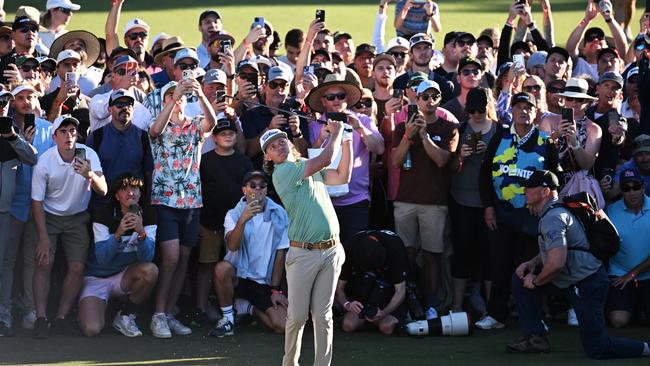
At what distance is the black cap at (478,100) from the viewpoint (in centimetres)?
1226

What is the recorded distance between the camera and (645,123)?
12797 mm

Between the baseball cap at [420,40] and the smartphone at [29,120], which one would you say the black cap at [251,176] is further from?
the baseball cap at [420,40]

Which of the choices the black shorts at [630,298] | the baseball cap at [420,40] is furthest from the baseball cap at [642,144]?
the baseball cap at [420,40]

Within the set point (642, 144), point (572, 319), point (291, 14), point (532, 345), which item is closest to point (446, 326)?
point (532, 345)

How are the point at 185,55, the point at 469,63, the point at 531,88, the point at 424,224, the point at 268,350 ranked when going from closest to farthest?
the point at 268,350
the point at 424,224
the point at 531,88
the point at 185,55
the point at 469,63

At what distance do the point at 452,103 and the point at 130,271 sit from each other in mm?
3697

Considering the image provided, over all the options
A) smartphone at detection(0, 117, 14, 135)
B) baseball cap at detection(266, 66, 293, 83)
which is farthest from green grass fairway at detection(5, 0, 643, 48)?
smartphone at detection(0, 117, 14, 135)

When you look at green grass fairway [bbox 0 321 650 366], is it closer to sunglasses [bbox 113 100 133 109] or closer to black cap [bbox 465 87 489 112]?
sunglasses [bbox 113 100 133 109]

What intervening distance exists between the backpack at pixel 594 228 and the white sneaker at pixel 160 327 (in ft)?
11.7

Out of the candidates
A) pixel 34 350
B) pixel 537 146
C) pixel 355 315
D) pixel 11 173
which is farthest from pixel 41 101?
pixel 537 146

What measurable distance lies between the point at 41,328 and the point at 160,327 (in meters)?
1.04

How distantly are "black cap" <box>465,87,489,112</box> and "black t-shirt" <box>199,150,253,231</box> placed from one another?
2.18 meters

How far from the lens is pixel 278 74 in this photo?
495 inches

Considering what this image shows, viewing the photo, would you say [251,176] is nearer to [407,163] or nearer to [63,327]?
[407,163]
